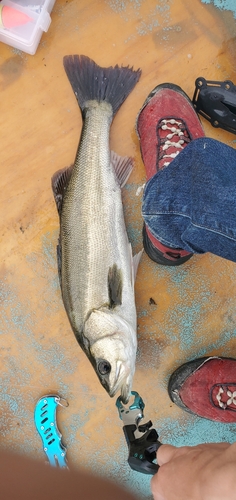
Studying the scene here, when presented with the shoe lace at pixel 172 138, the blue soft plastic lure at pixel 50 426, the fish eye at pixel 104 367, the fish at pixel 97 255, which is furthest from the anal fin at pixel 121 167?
the blue soft plastic lure at pixel 50 426

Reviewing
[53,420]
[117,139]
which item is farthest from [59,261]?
[53,420]

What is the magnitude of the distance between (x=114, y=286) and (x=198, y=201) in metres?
0.56

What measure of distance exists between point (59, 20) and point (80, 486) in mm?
2409

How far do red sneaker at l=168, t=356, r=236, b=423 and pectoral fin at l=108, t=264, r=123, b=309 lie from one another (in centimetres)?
56

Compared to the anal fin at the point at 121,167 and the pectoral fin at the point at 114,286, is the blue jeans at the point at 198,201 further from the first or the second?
the anal fin at the point at 121,167

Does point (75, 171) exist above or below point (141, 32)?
below

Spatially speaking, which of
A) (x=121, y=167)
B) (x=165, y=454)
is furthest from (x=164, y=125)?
(x=165, y=454)

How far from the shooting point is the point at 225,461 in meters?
1.13

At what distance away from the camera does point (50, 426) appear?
1.97 m

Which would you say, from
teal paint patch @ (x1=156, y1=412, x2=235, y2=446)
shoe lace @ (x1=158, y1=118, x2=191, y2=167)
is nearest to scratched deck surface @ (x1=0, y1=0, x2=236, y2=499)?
teal paint patch @ (x1=156, y1=412, x2=235, y2=446)

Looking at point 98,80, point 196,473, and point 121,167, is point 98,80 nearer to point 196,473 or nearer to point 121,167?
point 121,167

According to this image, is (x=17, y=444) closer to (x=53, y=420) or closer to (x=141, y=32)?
(x=53, y=420)

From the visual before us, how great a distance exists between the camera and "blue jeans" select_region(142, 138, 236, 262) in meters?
1.32

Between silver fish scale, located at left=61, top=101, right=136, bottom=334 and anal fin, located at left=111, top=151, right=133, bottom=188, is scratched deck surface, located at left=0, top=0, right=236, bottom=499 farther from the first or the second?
silver fish scale, located at left=61, top=101, right=136, bottom=334
